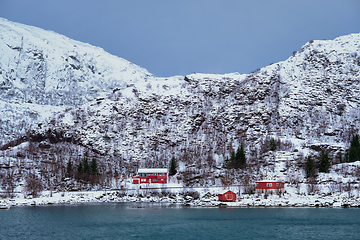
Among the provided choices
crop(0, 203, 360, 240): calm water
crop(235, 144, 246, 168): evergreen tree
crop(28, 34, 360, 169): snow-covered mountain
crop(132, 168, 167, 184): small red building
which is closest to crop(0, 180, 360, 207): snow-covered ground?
crop(132, 168, 167, 184): small red building

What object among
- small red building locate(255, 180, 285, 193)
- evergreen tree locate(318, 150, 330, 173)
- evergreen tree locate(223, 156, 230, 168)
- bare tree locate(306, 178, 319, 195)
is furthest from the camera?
evergreen tree locate(223, 156, 230, 168)

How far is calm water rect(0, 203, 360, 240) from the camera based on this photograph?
50.0 metres

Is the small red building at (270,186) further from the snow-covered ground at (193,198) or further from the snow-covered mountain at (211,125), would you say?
the snow-covered mountain at (211,125)

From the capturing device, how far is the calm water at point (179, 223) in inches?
1967

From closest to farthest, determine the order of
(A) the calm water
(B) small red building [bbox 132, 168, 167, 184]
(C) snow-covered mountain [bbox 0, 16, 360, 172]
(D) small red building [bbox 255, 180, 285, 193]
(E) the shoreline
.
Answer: (A) the calm water, (E) the shoreline, (D) small red building [bbox 255, 180, 285, 193], (B) small red building [bbox 132, 168, 167, 184], (C) snow-covered mountain [bbox 0, 16, 360, 172]

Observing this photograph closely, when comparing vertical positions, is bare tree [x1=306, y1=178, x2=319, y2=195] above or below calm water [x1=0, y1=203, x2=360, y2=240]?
above

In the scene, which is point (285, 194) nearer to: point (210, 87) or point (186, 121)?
point (186, 121)

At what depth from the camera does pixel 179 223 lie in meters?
58.3

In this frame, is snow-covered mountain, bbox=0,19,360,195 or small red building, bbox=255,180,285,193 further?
snow-covered mountain, bbox=0,19,360,195

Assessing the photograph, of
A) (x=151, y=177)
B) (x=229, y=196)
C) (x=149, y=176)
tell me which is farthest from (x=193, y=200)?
(x=149, y=176)

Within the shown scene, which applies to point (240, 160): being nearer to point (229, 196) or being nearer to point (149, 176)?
point (149, 176)

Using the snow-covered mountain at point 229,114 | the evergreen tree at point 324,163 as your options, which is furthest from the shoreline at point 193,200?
the snow-covered mountain at point 229,114

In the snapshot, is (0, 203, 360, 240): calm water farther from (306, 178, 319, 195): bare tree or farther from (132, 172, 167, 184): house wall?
(132, 172, 167, 184): house wall

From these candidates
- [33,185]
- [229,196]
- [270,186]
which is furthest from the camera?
[33,185]
